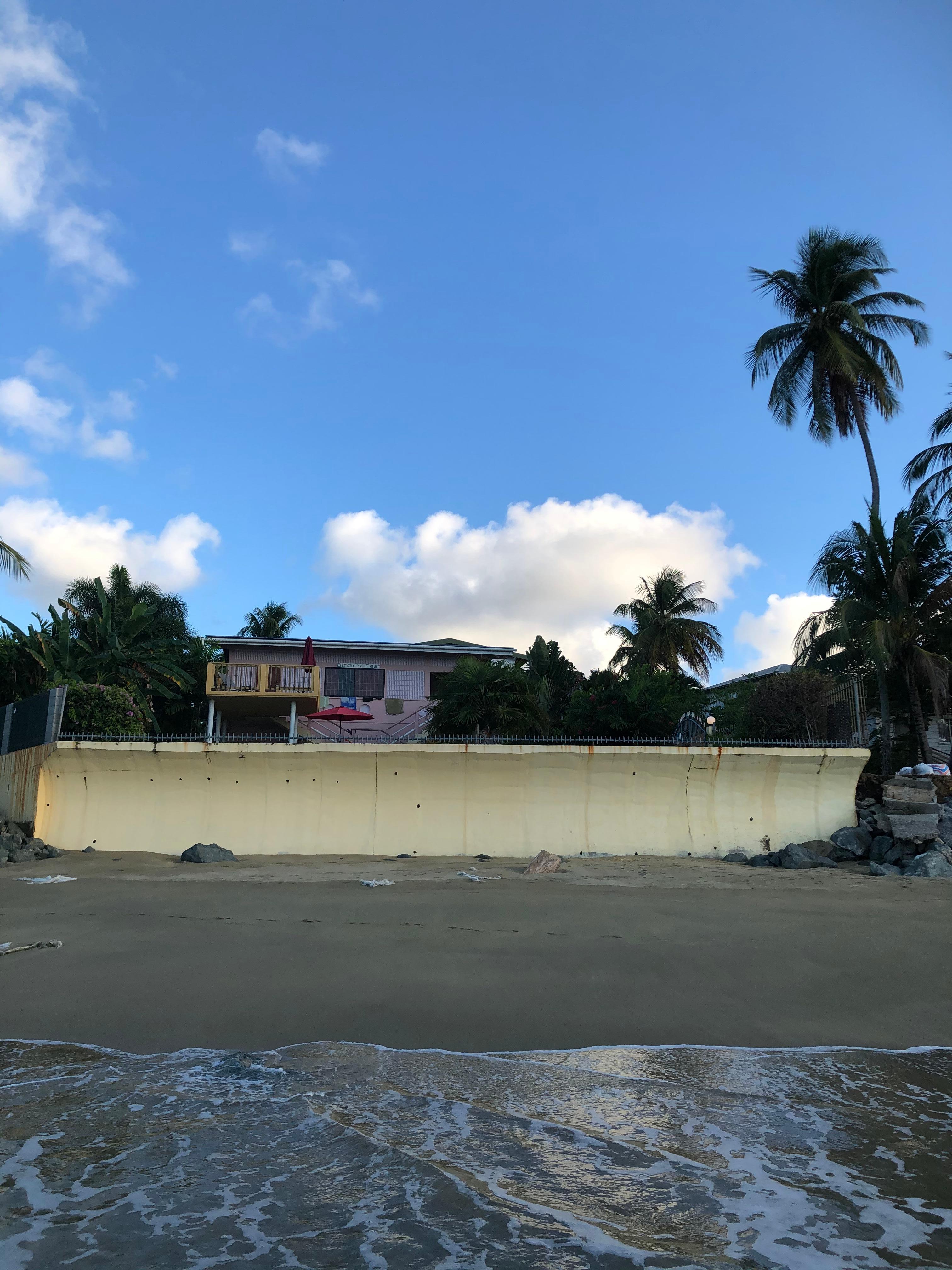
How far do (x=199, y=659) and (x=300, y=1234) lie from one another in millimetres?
30983

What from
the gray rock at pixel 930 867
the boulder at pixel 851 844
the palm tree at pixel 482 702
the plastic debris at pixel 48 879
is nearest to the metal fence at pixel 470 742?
the boulder at pixel 851 844

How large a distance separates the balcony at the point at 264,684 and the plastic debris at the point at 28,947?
13858 millimetres

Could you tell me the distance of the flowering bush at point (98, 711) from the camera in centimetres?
1919

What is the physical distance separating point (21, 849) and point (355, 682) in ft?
58.0

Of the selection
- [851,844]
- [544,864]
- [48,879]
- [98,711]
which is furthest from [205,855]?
[98,711]

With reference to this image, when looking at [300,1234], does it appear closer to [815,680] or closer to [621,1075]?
[621,1075]

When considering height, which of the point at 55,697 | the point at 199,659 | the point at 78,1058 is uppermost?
the point at 199,659

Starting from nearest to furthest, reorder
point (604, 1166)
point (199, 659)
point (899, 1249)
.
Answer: point (899, 1249) → point (604, 1166) → point (199, 659)

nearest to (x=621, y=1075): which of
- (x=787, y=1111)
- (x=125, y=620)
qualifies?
(x=787, y=1111)

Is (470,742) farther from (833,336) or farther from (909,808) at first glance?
(833,336)

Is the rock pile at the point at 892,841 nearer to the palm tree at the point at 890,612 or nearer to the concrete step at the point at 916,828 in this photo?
the concrete step at the point at 916,828

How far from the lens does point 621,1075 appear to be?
4184mm

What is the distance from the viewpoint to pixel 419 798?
11.9m

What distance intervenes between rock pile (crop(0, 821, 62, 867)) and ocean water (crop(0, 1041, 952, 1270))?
7085 mm
